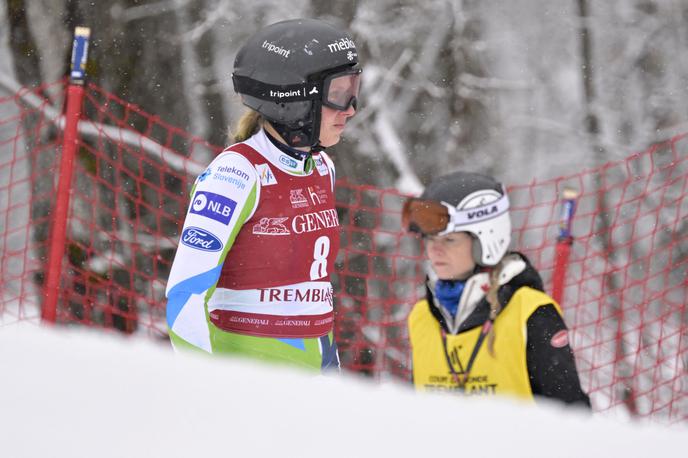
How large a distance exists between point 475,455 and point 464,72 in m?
11.2

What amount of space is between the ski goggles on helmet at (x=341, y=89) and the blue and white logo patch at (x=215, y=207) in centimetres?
51

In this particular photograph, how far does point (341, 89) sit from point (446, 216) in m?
0.69

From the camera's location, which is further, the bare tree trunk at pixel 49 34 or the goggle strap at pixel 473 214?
the bare tree trunk at pixel 49 34

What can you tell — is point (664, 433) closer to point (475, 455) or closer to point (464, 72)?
point (475, 455)

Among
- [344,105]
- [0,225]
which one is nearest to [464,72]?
[0,225]

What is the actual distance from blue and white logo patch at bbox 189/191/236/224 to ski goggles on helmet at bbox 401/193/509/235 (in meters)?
0.95

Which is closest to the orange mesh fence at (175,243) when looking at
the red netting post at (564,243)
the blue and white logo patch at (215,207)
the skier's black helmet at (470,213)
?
the red netting post at (564,243)

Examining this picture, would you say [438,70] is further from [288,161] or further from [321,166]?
[288,161]

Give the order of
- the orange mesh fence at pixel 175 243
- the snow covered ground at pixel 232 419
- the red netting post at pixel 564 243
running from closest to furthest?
the snow covered ground at pixel 232 419 → the red netting post at pixel 564 243 → the orange mesh fence at pixel 175 243

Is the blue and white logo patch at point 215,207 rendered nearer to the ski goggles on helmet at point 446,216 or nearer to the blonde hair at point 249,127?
the blonde hair at point 249,127

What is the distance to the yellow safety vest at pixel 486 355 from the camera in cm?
289

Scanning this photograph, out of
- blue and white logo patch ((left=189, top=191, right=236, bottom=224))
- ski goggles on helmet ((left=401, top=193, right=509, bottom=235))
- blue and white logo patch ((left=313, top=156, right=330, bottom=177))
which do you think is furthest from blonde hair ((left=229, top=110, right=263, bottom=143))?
ski goggles on helmet ((left=401, top=193, right=509, bottom=235))

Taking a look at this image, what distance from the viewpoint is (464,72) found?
37.6ft

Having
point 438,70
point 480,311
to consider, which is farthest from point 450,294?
point 438,70
